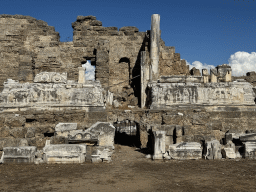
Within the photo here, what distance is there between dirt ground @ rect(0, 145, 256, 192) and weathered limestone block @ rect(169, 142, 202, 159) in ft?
0.62

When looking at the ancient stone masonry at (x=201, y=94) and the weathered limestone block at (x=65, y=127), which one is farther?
the ancient stone masonry at (x=201, y=94)

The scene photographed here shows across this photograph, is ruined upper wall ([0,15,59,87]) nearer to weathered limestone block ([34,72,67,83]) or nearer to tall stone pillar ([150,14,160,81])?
tall stone pillar ([150,14,160,81])

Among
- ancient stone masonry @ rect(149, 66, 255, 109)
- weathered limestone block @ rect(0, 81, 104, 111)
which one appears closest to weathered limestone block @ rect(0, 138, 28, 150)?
weathered limestone block @ rect(0, 81, 104, 111)

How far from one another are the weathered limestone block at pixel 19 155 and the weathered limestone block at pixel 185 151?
9.79 ft

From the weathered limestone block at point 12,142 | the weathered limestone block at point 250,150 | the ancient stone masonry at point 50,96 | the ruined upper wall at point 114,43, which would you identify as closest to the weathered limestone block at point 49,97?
the ancient stone masonry at point 50,96

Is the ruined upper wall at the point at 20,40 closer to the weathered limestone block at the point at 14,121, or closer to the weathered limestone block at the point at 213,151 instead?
the weathered limestone block at the point at 14,121

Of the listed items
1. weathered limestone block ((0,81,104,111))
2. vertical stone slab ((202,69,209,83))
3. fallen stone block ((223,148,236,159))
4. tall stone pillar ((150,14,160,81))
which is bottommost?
fallen stone block ((223,148,236,159))

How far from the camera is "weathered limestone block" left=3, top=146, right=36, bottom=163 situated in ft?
18.1

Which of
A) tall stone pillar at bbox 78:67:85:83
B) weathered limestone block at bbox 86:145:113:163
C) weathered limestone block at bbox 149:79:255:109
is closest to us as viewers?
weathered limestone block at bbox 86:145:113:163

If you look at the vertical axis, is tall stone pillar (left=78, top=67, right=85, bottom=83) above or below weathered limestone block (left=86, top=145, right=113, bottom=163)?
above

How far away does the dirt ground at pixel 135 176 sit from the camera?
400 centimetres

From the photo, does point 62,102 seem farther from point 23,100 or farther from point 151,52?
point 151,52

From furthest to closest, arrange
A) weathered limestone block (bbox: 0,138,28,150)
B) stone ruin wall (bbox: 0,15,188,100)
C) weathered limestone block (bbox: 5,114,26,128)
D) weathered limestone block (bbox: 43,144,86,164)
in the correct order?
stone ruin wall (bbox: 0,15,188,100) → weathered limestone block (bbox: 5,114,26,128) → weathered limestone block (bbox: 0,138,28,150) → weathered limestone block (bbox: 43,144,86,164)

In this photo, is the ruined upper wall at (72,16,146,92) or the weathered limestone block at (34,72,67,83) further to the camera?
the ruined upper wall at (72,16,146,92)
